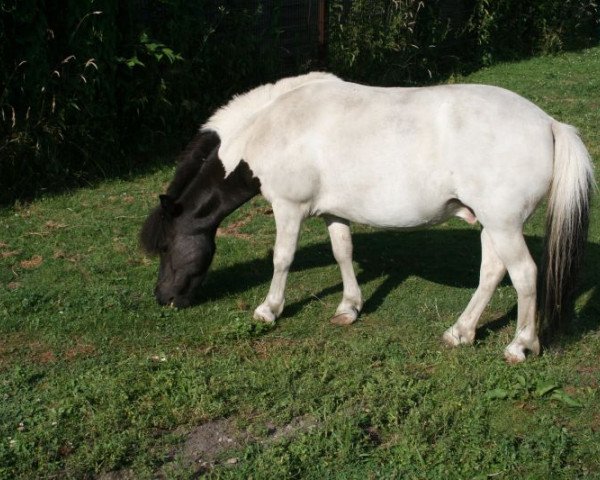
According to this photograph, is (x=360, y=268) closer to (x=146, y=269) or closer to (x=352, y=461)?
(x=146, y=269)

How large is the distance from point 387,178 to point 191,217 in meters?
1.61

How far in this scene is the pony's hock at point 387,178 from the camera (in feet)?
16.7

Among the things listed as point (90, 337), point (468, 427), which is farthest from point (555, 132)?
point (90, 337)

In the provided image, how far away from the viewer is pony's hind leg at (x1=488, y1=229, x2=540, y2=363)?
518cm

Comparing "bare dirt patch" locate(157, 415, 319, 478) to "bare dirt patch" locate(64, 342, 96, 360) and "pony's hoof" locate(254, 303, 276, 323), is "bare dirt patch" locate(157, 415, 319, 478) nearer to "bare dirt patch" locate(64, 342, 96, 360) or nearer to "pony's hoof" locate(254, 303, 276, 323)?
"bare dirt patch" locate(64, 342, 96, 360)

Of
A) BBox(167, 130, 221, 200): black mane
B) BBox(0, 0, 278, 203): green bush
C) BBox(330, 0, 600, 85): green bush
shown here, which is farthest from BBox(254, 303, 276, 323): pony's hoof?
BBox(330, 0, 600, 85): green bush

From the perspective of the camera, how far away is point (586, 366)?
5301 mm

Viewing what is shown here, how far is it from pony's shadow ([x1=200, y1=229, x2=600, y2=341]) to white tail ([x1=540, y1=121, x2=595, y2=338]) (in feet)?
2.66

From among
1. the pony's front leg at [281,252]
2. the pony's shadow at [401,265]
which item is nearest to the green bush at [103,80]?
the pony's shadow at [401,265]

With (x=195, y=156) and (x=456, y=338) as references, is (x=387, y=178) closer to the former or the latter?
(x=456, y=338)

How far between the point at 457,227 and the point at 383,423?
4022 mm

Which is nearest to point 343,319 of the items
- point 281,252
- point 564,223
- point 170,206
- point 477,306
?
point 281,252

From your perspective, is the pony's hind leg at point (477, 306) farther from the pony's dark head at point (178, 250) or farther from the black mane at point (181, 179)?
the black mane at point (181, 179)

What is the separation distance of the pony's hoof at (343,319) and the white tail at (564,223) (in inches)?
55.9
